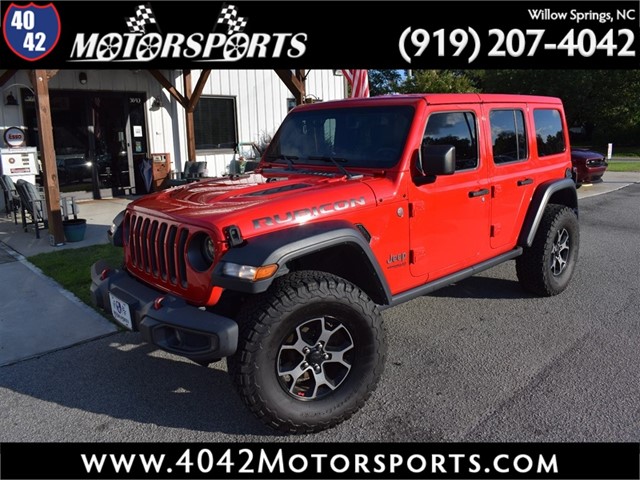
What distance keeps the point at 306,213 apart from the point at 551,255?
3.00 m

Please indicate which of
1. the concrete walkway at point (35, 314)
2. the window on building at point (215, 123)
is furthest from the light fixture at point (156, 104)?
the concrete walkway at point (35, 314)

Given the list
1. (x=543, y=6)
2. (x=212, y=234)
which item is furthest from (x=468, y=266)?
(x=543, y=6)

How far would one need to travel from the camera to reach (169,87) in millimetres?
11750

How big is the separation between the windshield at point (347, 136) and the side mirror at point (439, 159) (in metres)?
0.23

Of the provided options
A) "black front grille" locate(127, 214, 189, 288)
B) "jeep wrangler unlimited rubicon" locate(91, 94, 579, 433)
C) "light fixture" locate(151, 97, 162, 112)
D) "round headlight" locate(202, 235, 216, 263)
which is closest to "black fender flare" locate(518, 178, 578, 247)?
"jeep wrangler unlimited rubicon" locate(91, 94, 579, 433)

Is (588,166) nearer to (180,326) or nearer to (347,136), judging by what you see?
(347,136)

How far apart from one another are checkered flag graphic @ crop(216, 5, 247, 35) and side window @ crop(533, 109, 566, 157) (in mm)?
6505

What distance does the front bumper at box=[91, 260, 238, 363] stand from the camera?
274 centimetres

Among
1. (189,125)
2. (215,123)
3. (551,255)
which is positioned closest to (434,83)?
(215,123)

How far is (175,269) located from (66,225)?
17.4ft

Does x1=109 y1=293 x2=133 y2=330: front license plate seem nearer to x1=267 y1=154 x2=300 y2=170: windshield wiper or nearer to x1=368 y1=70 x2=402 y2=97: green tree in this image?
x1=267 y1=154 x2=300 y2=170: windshield wiper

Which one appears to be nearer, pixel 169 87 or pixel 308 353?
pixel 308 353

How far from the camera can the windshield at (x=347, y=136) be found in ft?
12.5

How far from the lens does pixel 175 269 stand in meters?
3.18
